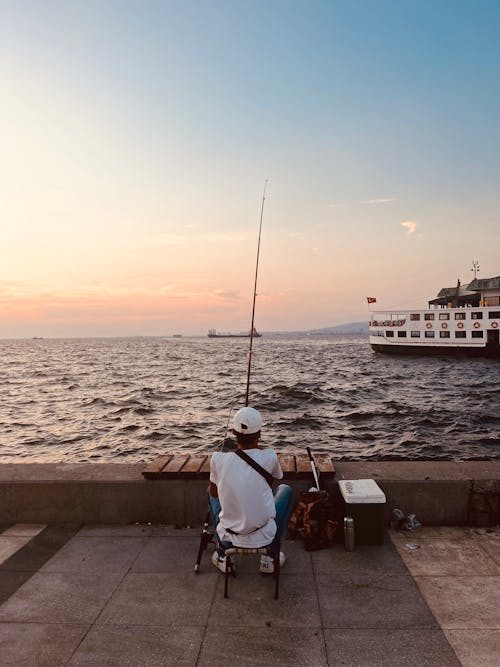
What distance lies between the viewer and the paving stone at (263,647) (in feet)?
12.0

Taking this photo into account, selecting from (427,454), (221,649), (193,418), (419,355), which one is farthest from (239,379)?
(221,649)

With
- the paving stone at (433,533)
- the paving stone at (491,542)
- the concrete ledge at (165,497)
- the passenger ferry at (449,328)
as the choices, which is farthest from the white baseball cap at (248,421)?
the passenger ferry at (449,328)

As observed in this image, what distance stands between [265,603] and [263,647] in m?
0.62

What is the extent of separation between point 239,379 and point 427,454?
1323 inches

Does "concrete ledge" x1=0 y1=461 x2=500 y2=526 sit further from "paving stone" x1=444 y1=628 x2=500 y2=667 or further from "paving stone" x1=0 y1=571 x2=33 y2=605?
"paving stone" x1=444 y1=628 x2=500 y2=667

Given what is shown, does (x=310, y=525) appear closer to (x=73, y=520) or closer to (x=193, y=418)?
(x=73, y=520)

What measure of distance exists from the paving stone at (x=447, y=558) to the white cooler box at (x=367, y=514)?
31cm

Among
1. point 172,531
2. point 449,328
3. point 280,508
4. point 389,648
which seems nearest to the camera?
point 389,648

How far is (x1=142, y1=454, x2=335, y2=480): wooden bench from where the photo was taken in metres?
6.09

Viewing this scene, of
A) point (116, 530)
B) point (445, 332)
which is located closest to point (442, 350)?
A: point (445, 332)

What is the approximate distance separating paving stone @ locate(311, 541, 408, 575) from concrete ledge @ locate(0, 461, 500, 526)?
76 cm

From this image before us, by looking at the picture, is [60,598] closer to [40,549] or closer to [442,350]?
[40,549]

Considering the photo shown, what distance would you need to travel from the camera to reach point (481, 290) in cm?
8431

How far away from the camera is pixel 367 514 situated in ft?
18.1
